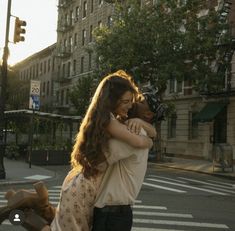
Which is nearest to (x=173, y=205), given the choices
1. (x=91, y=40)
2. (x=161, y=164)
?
(x=161, y=164)

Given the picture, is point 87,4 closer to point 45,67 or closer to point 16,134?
point 45,67

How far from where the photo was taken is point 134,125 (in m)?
3.55

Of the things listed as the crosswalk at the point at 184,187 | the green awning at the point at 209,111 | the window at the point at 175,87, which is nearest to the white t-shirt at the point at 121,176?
the crosswalk at the point at 184,187

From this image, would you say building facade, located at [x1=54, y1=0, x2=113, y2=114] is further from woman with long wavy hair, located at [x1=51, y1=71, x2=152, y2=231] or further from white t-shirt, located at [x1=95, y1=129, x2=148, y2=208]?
white t-shirt, located at [x1=95, y1=129, x2=148, y2=208]

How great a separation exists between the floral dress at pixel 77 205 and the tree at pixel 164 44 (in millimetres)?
24641

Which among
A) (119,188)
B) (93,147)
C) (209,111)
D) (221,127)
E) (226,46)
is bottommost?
(119,188)

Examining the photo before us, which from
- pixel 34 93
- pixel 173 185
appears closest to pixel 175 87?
pixel 34 93

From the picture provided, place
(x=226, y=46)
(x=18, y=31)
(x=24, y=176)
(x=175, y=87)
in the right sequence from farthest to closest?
(x=175, y=87), (x=226, y=46), (x=18, y=31), (x=24, y=176)

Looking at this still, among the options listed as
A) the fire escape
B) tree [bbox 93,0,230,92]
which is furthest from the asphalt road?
the fire escape

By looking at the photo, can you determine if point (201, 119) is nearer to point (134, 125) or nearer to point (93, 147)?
point (134, 125)

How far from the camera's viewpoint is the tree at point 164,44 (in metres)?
28.7

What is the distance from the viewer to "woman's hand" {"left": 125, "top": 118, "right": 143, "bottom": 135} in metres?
3.53

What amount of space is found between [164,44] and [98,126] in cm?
2570

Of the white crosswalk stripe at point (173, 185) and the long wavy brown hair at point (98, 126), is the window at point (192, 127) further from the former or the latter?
the long wavy brown hair at point (98, 126)
